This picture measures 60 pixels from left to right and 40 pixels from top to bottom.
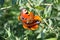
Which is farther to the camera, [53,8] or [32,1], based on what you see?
[53,8]

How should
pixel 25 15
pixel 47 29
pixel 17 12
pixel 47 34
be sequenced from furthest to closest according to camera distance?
pixel 17 12 → pixel 47 34 → pixel 47 29 → pixel 25 15

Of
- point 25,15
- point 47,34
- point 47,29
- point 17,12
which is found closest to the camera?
point 25,15

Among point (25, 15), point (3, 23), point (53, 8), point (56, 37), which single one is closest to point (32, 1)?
point (25, 15)

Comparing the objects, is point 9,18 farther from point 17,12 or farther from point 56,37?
point 56,37

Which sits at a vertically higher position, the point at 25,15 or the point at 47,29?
the point at 25,15

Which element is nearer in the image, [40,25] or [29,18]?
[29,18]

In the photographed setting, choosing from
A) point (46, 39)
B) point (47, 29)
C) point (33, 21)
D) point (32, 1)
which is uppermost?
point (32, 1)

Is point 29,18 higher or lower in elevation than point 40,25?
higher
